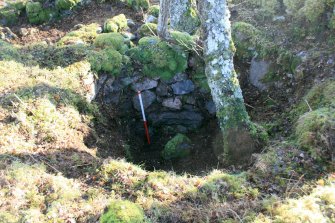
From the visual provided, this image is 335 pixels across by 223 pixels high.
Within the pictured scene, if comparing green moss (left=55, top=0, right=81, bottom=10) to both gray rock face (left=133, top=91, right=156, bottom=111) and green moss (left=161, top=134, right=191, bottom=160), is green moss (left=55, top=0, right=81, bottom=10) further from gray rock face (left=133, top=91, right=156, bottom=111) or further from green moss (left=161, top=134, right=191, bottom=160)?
green moss (left=161, top=134, right=191, bottom=160)

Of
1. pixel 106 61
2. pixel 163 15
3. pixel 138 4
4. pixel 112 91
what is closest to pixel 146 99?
pixel 112 91

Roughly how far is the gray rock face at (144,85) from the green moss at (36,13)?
17.6 feet

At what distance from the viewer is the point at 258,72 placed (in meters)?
9.18

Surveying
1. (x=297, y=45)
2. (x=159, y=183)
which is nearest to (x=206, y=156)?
(x=159, y=183)

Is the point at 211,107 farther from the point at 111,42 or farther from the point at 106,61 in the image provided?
the point at 111,42

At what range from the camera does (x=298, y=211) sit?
4.66m

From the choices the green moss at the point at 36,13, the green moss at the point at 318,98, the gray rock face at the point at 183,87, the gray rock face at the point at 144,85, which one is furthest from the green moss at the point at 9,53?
the green moss at the point at 318,98

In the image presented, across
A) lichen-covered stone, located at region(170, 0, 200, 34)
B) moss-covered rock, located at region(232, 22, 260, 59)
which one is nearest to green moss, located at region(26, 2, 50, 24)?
lichen-covered stone, located at region(170, 0, 200, 34)

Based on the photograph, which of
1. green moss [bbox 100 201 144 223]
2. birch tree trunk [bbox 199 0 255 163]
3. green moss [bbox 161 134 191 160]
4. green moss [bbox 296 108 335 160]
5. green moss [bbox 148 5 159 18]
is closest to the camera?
green moss [bbox 100 201 144 223]

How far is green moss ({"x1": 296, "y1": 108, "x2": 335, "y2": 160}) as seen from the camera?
5.89 meters

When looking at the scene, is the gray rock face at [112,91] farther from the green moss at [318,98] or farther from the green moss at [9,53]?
the green moss at [318,98]

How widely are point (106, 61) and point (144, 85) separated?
46.8 inches

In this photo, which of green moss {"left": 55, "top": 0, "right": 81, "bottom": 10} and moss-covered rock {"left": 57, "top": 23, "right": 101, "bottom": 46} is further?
green moss {"left": 55, "top": 0, "right": 81, "bottom": 10}

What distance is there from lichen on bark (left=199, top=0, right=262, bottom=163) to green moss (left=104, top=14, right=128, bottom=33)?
181 inches
